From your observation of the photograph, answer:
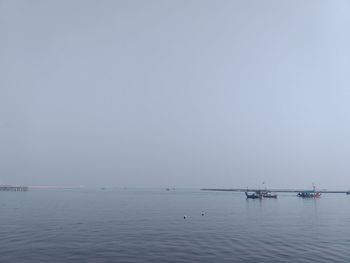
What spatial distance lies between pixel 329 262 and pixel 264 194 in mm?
150934

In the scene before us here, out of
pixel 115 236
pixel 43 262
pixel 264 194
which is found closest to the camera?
pixel 43 262

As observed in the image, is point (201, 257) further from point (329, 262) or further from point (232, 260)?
point (329, 262)

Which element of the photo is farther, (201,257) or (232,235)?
(232,235)

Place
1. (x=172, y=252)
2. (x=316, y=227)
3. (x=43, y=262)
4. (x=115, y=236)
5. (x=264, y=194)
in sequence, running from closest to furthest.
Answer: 1. (x=43, y=262)
2. (x=172, y=252)
3. (x=115, y=236)
4. (x=316, y=227)
5. (x=264, y=194)

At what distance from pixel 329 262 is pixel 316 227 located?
28.3 metres

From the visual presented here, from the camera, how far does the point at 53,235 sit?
159 feet

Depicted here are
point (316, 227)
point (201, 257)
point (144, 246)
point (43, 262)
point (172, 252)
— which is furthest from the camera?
point (316, 227)

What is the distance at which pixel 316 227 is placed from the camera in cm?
5931

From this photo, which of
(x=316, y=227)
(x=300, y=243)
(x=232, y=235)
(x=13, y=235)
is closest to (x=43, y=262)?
(x=13, y=235)

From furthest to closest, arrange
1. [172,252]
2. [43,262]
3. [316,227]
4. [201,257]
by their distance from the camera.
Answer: [316,227], [172,252], [201,257], [43,262]

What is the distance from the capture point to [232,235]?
49.2 meters

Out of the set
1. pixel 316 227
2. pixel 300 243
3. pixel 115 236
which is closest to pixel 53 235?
pixel 115 236

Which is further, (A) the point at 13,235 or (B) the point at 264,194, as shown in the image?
(B) the point at 264,194

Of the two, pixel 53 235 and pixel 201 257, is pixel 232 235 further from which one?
pixel 53 235
